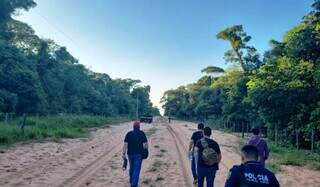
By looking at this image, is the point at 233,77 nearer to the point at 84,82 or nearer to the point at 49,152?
the point at 84,82

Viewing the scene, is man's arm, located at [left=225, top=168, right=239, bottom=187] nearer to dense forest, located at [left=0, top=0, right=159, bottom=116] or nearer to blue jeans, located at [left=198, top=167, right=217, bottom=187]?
blue jeans, located at [left=198, top=167, right=217, bottom=187]

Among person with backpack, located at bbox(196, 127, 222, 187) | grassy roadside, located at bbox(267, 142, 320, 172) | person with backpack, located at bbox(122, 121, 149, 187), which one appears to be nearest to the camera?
person with backpack, located at bbox(196, 127, 222, 187)

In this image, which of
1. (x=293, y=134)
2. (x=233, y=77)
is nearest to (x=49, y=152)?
(x=293, y=134)

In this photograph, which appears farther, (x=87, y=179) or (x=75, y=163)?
(x=75, y=163)

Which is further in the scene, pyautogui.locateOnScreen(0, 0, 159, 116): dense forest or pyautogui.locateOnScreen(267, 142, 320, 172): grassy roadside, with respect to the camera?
pyautogui.locateOnScreen(0, 0, 159, 116): dense forest

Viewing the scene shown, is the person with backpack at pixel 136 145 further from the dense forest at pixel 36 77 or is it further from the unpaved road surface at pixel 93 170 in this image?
the dense forest at pixel 36 77

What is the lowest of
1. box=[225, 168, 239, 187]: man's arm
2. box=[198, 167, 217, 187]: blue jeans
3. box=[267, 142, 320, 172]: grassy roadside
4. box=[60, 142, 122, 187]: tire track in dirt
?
box=[60, 142, 122, 187]: tire track in dirt

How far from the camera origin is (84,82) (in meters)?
76.4

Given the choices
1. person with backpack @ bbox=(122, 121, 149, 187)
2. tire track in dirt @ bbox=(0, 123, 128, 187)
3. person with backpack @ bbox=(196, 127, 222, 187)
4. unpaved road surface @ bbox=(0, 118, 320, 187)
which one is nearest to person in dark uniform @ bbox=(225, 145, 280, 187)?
person with backpack @ bbox=(196, 127, 222, 187)

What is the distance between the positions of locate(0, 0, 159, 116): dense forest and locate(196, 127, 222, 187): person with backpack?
24175 millimetres

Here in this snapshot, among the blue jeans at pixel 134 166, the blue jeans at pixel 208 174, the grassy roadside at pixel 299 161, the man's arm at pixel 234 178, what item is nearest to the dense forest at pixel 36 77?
the grassy roadside at pixel 299 161

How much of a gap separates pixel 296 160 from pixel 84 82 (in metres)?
58.8

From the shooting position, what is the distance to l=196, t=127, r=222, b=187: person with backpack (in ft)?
29.8

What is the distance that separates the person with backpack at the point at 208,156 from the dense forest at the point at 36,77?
2417 centimetres
